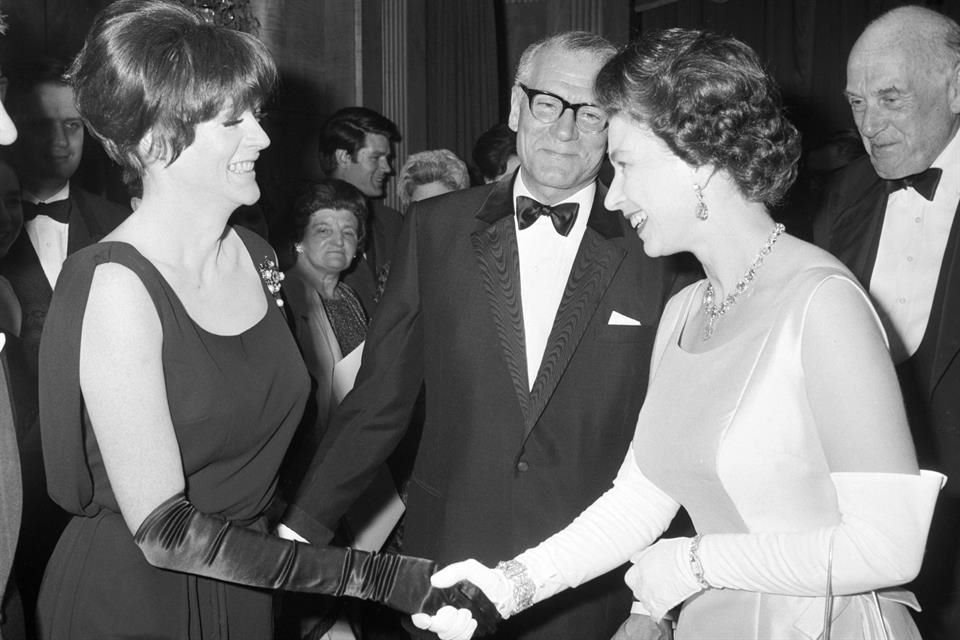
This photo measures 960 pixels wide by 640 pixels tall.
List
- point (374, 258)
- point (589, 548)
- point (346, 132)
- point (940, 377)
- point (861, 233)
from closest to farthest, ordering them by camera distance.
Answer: point (589, 548)
point (940, 377)
point (861, 233)
point (374, 258)
point (346, 132)

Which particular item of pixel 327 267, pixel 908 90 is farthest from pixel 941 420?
pixel 327 267

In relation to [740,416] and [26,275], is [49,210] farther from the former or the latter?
[740,416]

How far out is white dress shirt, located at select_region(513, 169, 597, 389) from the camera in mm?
2295

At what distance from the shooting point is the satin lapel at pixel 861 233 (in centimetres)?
289

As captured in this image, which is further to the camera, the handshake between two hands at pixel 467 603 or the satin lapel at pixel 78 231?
the satin lapel at pixel 78 231

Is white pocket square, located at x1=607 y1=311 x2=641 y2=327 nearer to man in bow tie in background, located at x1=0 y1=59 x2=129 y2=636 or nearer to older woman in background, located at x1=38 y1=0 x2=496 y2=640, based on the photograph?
older woman in background, located at x1=38 y1=0 x2=496 y2=640

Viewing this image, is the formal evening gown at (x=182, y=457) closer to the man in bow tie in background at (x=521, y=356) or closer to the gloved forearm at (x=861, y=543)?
the man in bow tie in background at (x=521, y=356)

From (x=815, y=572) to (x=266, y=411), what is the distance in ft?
3.17

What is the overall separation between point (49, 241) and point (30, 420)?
793mm

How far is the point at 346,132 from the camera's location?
190 inches

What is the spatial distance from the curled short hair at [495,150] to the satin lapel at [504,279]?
2426 mm

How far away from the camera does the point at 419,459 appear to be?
2.37 metres

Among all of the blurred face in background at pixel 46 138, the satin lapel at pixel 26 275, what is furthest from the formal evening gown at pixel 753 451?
the blurred face in background at pixel 46 138

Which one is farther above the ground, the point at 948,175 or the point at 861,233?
the point at 948,175
